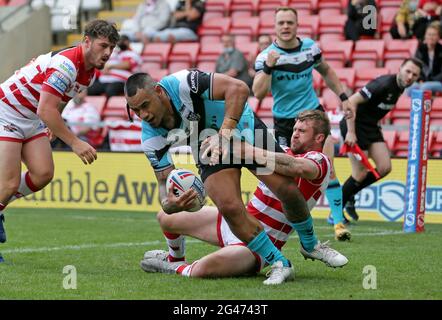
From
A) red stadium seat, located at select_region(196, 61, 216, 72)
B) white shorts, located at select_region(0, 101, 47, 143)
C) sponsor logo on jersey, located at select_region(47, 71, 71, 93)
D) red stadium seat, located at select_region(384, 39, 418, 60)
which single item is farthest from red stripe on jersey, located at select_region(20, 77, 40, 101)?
red stadium seat, located at select_region(196, 61, 216, 72)

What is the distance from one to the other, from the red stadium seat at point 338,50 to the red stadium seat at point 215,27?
2.53 m

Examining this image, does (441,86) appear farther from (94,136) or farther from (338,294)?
(338,294)

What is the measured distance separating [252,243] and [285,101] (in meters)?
3.88

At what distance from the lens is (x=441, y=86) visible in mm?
13914

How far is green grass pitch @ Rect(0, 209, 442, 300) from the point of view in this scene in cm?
631

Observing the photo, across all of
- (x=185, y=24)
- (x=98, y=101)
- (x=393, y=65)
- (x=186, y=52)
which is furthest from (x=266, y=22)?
(x=98, y=101)

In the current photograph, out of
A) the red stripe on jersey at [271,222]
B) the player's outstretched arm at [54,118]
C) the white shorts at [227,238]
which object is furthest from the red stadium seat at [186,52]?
the red stripe on jersey at [271,222]

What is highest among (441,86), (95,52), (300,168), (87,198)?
(95,52)

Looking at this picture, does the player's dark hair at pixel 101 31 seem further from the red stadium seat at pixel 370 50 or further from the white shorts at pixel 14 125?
the red stadium seat at pixel 370 50

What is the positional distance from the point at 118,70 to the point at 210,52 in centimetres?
177

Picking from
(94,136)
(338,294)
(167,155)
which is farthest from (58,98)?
(94,136)

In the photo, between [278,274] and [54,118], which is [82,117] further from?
[278,274]

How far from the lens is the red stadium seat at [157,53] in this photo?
18.1 metres

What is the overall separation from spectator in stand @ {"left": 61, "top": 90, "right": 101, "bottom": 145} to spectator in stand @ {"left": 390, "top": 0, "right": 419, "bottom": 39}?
205 inches
